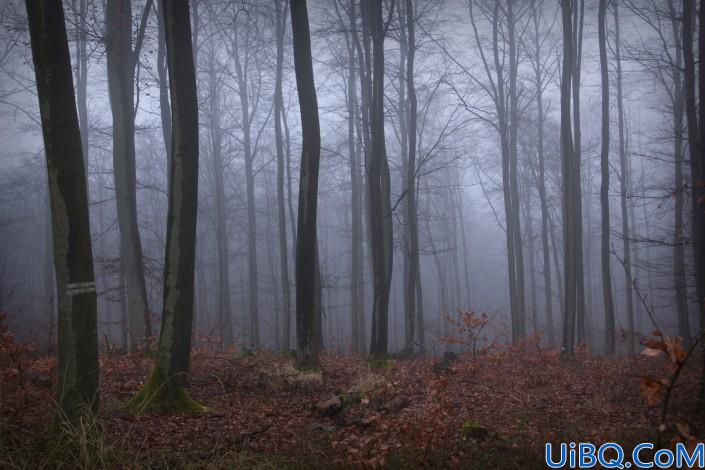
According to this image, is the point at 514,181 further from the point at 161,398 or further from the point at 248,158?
the point at 161,398

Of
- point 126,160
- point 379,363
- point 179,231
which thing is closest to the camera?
point 179,231

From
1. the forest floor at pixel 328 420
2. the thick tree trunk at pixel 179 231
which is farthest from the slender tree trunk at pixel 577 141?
the thick tree trunk at pixel 179 231

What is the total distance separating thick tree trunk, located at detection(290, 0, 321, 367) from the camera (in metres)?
8.40

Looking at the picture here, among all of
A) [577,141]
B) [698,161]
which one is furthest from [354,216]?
[698,161]

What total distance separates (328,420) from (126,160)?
766 cm

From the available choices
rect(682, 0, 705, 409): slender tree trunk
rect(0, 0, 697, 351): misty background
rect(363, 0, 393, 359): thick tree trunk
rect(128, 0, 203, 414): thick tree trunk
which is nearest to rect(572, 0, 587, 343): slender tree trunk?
rect(0, 0, 697, 351): misty background

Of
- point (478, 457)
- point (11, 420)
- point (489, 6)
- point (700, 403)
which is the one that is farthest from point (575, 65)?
point (11, 420)

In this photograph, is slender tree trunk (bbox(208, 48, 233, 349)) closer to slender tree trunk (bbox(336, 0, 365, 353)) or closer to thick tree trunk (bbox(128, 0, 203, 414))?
slender tree trunk (bbox(336, 0, 365, 353))

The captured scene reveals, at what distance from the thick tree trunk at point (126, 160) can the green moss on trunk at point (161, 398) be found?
415cm

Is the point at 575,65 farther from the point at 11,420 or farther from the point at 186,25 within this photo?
the point at 11,420

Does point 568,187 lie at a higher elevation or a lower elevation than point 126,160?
lower

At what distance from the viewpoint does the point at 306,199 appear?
8602 mm

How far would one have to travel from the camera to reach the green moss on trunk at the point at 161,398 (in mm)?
5660

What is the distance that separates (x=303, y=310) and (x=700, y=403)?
236 inches
